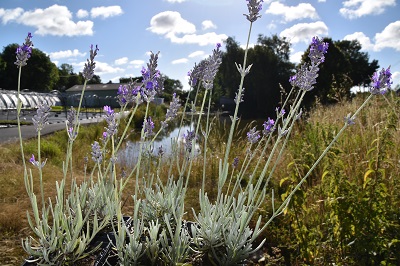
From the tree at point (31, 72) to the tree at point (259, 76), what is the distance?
33.4m

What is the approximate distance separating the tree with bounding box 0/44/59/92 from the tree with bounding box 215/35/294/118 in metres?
33.4

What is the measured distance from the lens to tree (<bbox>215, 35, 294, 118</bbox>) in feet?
111

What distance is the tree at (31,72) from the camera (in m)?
49.3

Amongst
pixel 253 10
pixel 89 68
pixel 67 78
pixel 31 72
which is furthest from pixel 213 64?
pixel 67 78

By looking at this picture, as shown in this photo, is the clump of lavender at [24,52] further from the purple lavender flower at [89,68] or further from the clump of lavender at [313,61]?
the clump of lavender at [313,61]

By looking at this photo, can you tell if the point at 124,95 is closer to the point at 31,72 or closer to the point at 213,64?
the point at 213,64

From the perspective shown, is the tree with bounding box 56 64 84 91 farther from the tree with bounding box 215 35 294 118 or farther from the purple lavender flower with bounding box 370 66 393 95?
the purple lavender flower with bounding box 370 66 393 95

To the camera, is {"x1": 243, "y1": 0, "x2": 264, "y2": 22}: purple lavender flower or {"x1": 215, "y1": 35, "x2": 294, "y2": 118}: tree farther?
{"x1": 215, "y1": 35, "x2": 294, "y2": 118}: tree

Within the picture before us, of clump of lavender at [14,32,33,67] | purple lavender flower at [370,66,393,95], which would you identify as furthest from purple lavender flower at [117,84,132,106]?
purple lavender flower at [370,66,393,95]

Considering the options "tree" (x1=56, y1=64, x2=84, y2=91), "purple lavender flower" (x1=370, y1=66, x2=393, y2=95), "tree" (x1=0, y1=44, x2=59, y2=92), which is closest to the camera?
"purple lavender flower" (x1=370, y1=66, x2=393, y2=95)

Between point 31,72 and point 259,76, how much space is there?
37754 mm

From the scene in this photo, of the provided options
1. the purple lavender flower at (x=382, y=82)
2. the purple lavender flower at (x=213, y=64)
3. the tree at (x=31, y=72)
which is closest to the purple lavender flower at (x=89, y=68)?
the purple lavender flower at (x=213, y=64)

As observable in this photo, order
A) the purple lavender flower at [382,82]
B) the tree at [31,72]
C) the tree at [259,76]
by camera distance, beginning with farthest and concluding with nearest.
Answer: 1. the tree at [31,72]
2. the tree at [259,76]
3. the purple lavender flower at [382,82]

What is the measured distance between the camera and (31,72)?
5147 centimetres
